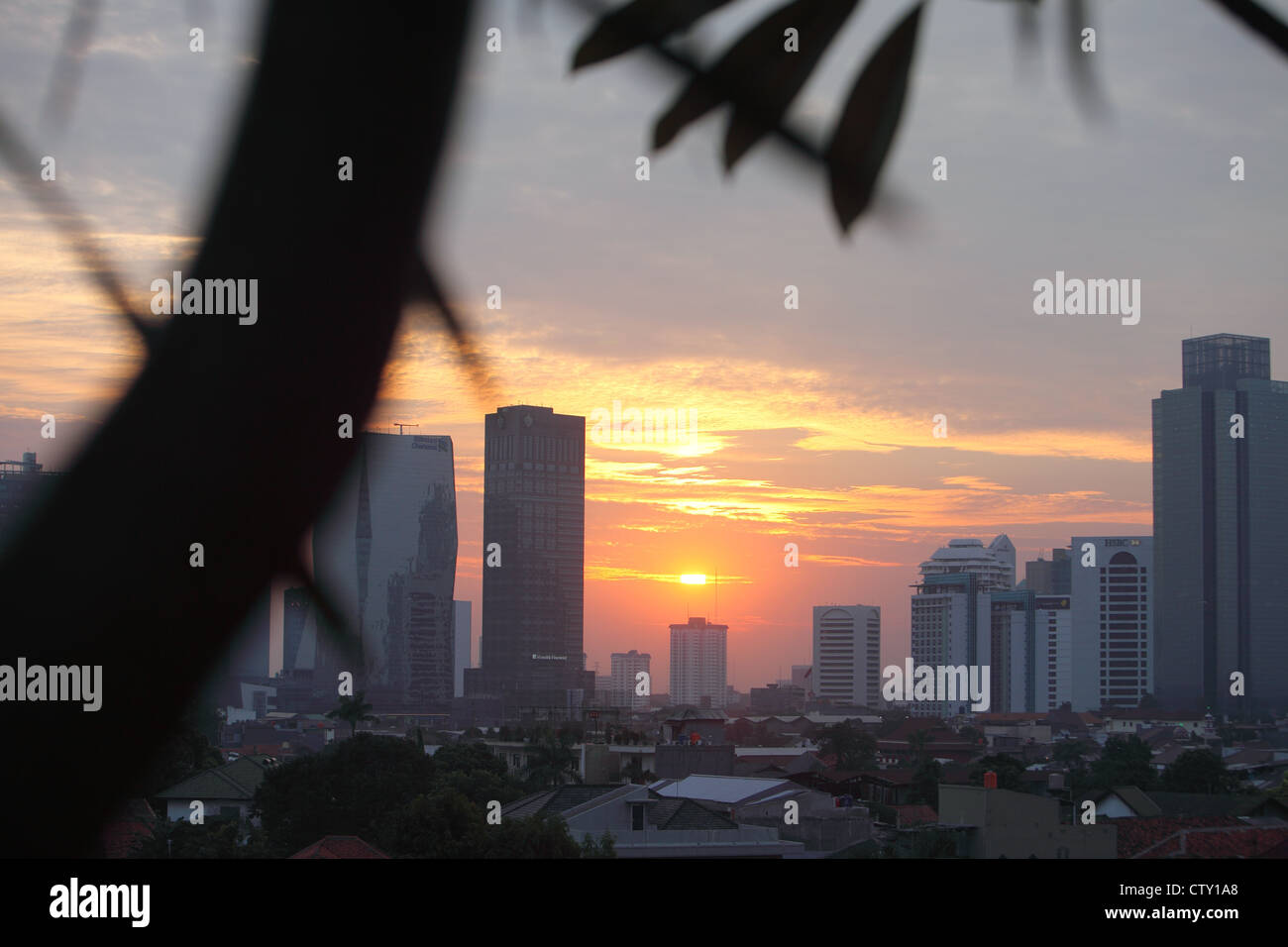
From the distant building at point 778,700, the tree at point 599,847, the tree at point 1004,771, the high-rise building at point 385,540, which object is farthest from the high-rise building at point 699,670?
the high-rise building at point 385,540

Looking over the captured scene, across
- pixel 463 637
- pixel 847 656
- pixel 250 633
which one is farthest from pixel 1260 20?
pixel 847 656

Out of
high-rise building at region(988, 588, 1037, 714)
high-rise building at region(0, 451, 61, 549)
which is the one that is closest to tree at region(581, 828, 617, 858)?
high-rise building at region(0, 451, 61, 549)

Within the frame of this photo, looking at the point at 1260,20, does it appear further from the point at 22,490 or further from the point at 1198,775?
the point at 1198,775

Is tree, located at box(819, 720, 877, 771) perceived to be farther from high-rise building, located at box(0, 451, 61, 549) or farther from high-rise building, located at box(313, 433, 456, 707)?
high-rise building, located at box(0, 451, 61, 549)

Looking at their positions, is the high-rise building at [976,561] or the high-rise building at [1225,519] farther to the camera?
the high-rise building at [976,561]

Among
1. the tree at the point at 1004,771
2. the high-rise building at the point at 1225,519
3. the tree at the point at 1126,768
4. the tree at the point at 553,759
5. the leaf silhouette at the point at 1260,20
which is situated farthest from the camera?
the tree at the point at 553,759

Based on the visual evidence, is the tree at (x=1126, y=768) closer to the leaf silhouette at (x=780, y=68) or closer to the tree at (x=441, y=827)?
the tree at (x=441, y=827)

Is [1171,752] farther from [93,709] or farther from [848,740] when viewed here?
[93,709]
